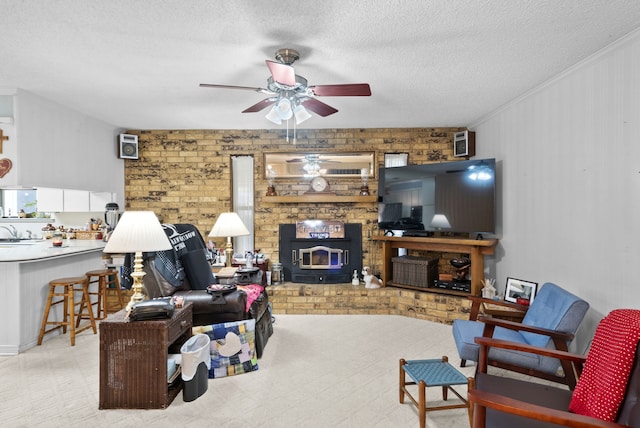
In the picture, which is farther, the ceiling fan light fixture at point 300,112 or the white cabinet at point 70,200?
the white cabinet at point 70,200

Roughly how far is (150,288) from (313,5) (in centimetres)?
254

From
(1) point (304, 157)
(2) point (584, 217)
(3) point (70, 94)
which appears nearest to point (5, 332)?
(3) point (70, 94)

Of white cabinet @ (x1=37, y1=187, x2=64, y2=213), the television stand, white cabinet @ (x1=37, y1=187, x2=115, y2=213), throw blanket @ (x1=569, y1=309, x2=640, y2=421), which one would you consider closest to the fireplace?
the television stand

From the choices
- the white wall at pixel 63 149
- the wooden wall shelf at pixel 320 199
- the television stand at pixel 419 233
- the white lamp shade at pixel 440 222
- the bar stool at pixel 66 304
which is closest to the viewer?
the bar stool at pixel 66 304

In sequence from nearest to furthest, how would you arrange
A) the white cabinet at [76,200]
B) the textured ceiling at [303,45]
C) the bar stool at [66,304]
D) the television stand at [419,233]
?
1. the textured ceiling at [303,45]
2. the bar stool at [66,304]
3. the white cabinet at [76,200]
4. the television stand at [419,233]

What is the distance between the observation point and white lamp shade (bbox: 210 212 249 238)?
12.4 ft

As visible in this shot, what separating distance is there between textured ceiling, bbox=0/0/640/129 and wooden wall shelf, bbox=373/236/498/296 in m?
1.62

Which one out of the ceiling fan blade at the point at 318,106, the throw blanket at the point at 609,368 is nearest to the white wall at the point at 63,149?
the ceiling fan blade at the point at 318,106

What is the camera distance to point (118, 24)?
6.97 feet

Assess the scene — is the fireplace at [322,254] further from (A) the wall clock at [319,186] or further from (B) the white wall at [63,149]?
(B) the white wall at [63,149]

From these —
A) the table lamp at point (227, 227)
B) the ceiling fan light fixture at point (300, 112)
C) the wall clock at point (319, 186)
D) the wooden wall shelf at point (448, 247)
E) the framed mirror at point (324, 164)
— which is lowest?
the wooden wall shelf at point (448, 247)

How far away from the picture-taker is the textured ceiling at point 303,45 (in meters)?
1.97

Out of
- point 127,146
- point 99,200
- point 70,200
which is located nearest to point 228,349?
point 70,200

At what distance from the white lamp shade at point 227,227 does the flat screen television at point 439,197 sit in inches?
78.2
